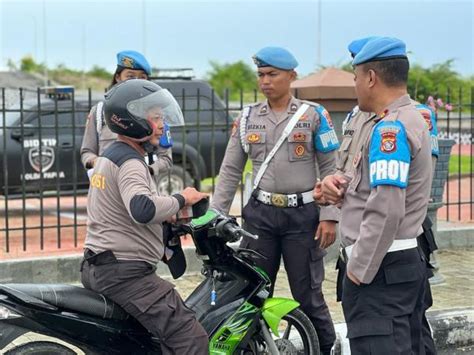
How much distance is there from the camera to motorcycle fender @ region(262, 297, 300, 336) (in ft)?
15.1

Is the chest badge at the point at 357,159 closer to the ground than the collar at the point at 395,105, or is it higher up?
closer to the ground

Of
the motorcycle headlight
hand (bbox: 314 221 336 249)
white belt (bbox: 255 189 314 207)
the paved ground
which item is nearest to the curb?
the paved ground

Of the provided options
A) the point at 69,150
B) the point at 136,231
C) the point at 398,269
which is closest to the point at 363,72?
the point at 398,269

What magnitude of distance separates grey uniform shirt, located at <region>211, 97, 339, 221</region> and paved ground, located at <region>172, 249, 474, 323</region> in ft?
5.35

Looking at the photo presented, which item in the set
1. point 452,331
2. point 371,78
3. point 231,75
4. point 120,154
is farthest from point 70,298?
point 231,75

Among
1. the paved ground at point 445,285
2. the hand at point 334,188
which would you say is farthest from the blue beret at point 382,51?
the paved ground at point 445,285

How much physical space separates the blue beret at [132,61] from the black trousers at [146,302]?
211 cm

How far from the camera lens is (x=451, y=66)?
2388 cm

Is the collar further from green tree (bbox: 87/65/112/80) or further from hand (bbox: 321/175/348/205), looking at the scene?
green tree (bbox: 87/65/112/80)

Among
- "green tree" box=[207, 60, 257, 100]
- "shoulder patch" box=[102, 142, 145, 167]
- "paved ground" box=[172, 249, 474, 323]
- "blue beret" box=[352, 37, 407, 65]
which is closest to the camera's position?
"blue beret" box=[352, 37, 407, 65]

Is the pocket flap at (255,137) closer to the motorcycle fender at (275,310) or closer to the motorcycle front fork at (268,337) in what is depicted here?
the motorcycle fender at (275,310)

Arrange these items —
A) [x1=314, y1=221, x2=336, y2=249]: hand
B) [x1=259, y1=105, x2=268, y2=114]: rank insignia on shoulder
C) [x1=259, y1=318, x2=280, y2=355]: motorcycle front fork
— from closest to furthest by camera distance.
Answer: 1. [x1=259, y1=318, x2=280, y2=355]: motorcycle front fork
2. [x1=314, y1=221, x2=336, y2=249]: hand
3. [x1=259, y1=105, x2=268, y2=114]: rank insignia on shoulder

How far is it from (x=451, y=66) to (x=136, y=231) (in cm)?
2104

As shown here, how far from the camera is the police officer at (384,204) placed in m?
3.63
